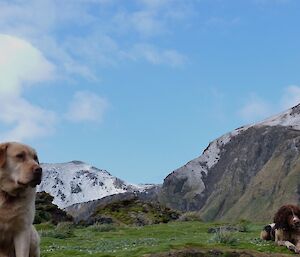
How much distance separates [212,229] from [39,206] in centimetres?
2290

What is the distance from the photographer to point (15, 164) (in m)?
9.45

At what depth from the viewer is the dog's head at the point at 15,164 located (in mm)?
9273

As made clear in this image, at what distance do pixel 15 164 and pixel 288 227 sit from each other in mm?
12923

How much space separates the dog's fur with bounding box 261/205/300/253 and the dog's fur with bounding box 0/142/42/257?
474 inches

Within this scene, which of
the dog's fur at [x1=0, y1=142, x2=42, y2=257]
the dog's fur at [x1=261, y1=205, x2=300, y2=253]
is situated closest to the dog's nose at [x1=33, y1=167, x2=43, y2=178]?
the dog's fur at [x1=0, y1=142, x2=42, y2=257]

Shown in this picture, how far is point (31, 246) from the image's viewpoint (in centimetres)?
1026

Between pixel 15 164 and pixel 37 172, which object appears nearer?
pixel 37 172

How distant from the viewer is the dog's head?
927 centimetres

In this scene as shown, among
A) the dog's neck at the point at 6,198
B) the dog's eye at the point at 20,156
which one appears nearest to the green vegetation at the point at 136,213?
the dog's neck at the point at 6,198

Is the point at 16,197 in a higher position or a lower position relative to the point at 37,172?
lower

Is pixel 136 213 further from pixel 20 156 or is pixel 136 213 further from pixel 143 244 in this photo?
pixel 20 156

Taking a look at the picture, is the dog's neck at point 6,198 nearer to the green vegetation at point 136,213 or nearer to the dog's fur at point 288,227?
the dog's fur at point 288,227

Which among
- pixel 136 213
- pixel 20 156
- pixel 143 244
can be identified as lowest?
pixel 143 244

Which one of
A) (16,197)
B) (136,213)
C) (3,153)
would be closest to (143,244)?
(16,197)
